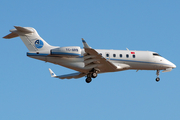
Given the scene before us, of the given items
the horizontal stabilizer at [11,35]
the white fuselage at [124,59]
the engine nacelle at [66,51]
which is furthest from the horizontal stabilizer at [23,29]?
the engine nacelle at [66,51]

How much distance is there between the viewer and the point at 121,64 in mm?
30078

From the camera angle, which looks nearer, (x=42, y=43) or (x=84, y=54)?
(x=84, y=54)

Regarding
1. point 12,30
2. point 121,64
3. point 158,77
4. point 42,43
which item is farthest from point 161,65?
point 12,30

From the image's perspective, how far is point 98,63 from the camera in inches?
1137

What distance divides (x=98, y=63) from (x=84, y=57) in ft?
5.39

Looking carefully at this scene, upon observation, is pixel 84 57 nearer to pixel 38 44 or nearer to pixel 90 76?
pixel 90 76

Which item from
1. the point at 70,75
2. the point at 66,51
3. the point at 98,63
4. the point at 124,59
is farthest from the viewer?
the point at 70,75

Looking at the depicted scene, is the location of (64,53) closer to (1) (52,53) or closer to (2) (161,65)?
(1) (52,53)

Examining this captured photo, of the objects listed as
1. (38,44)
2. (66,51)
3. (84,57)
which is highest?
(38,44)

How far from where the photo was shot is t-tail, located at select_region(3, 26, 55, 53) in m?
29.2

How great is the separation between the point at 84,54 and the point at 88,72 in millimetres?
2781

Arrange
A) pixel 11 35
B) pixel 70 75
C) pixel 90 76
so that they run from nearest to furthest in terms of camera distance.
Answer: pixel 11 35, pixel 90 76, pixel 70 75

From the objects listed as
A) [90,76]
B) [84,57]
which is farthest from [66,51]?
[90,76]

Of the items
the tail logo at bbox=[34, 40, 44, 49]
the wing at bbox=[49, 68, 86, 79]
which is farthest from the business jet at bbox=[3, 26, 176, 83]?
the wing at bbox=[49, 68, 86, 79]
